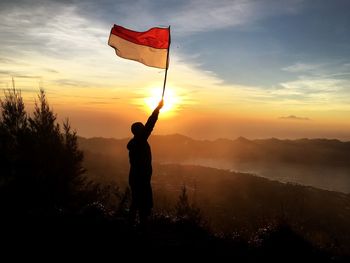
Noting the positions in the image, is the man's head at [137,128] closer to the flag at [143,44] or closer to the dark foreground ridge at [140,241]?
the dark foreground ridge at [140,241]

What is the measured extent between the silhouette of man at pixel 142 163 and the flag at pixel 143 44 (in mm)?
2556

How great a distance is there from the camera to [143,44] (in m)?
10.8

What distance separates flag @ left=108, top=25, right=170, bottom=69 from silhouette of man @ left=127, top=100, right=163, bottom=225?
8.39 ft

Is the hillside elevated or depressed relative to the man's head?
depressed

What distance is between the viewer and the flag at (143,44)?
10.5 m

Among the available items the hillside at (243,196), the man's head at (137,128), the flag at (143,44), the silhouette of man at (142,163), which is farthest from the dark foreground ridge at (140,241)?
the hillside at (243,196)

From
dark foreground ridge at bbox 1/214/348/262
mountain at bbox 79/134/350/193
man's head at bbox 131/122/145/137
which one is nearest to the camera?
man's head at bbox 131/122/145/137

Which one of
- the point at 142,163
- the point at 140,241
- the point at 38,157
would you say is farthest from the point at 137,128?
the point at 38,157

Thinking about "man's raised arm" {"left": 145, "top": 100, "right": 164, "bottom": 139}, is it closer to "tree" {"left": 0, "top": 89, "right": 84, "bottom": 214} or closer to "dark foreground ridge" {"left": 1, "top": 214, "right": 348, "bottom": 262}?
"dark foreground ridge" {"left": 1, "top": 214, "right": 348, "bottom": 262}

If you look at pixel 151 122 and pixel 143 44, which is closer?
pixel 151 122

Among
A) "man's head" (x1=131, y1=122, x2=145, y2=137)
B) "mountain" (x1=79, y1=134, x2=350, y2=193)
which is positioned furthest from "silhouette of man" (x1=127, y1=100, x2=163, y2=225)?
"mountain" (x1=79, y1=134, x2=350, y2=193)

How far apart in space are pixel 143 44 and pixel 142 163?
4.36 metres

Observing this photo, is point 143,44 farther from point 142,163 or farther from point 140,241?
point 140,241

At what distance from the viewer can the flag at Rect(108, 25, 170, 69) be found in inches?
413
